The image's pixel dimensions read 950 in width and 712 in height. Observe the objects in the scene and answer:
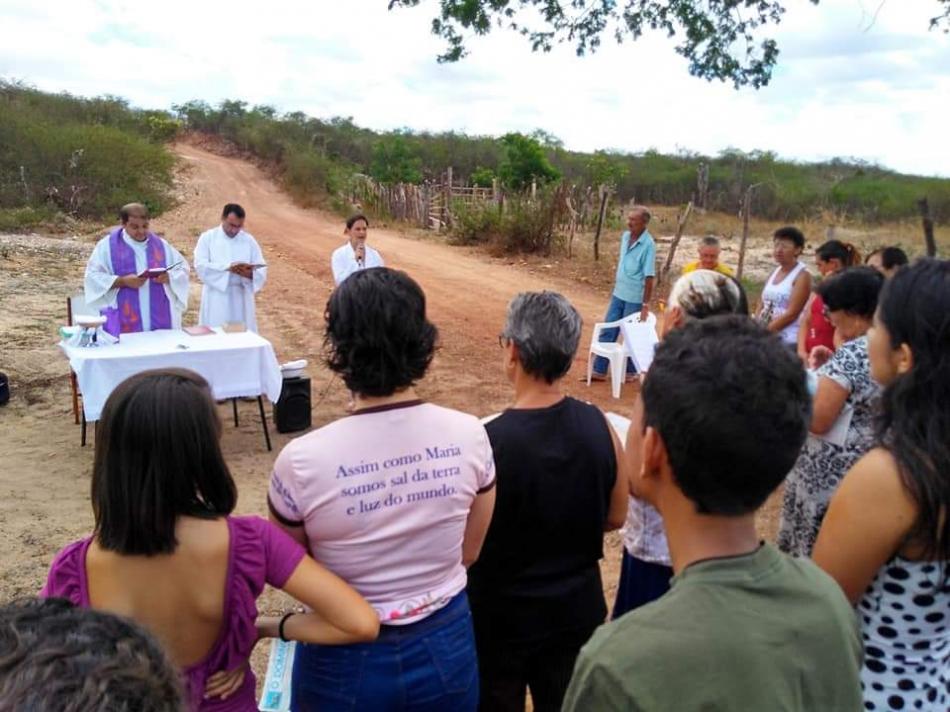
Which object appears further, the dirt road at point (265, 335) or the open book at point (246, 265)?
the open book at point (246, 265)

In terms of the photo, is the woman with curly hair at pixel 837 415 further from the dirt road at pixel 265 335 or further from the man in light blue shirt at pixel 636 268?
the man in light blue shirt at pixel 636 268

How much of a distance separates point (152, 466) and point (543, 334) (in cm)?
101

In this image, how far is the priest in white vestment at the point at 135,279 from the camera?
20.2 ft

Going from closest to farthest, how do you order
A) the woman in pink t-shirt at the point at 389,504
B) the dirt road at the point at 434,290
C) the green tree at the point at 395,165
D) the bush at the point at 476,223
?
1. the woman in pink t-shirt at the point at 389,504
2. the dirt road at the point at 434,290
3. the bush at the point at 476,223
4. the green tree at the point at 395,165

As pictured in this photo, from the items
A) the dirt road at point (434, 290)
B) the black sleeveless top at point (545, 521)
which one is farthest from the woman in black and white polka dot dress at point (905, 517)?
the dirt road at point (434, 290)

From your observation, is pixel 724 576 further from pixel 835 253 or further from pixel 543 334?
pixel 835 253

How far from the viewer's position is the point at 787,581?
1074 mm

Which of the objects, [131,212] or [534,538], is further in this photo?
[131,212]

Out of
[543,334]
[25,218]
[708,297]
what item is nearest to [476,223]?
[25,218]

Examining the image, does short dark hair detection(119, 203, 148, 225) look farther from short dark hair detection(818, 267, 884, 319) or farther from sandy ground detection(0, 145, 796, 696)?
short dark hair detection(818, 267, 884, 319)

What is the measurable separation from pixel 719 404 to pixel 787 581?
0.81ft

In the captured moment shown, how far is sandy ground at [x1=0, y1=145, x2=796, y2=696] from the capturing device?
15.8 ft

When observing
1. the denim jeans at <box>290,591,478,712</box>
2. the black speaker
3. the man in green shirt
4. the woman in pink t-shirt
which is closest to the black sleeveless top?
the woman in pink t-shirt

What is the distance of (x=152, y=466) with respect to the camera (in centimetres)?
152
